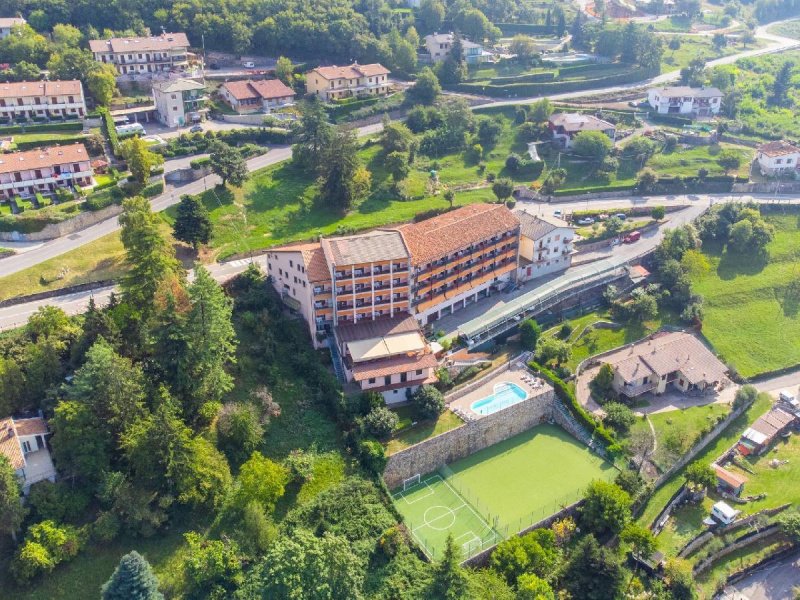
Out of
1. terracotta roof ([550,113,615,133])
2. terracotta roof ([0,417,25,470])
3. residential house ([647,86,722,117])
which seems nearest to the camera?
terracotta roof ([0,417,25,470])

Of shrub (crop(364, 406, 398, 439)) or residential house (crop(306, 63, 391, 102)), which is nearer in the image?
shrub (crop(364, 406, 398, 439))

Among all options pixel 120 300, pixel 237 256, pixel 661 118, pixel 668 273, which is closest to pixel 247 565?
pixel 120 300

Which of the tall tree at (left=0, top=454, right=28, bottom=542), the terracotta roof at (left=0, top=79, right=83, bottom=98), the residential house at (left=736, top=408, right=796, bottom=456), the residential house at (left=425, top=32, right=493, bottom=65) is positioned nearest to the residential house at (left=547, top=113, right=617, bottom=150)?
the residential house at (left=425, top=32, right=493, bottom=65)

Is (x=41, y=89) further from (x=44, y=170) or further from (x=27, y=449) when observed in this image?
(x=27, y=449)

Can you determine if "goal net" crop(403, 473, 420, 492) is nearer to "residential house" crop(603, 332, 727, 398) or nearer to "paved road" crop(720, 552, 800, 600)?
"residential house" crop(603, 332, 727, 398)

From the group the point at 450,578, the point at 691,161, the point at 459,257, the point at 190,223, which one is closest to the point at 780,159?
the point at 691,161

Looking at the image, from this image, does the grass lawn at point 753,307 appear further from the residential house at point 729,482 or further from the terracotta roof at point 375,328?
the terracotta roof at point 375,328
